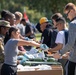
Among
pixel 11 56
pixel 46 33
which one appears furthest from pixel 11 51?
pixel 46 33

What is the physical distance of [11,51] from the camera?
246 inches

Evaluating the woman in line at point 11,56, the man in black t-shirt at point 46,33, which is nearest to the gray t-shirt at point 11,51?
the woman in line at point 11,56

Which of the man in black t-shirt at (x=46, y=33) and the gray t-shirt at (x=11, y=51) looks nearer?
the gray t-shirt at (x=11, y=51)

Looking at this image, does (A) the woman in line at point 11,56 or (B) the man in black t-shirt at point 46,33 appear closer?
(A) the woman in line at point 11,56

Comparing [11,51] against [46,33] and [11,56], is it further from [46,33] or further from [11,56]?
[46,33]

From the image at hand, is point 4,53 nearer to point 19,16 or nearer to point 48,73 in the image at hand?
point 48,73

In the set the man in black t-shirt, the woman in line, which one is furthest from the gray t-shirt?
the man in black t-shirt

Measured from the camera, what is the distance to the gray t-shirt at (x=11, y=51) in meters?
6.23

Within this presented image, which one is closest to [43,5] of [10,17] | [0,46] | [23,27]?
[23,27]

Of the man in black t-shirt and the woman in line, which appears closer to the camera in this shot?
the woman in line

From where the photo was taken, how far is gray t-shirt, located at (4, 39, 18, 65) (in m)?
6.23

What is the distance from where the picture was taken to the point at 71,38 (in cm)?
579

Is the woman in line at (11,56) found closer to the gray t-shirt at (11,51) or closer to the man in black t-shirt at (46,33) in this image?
the gray t-shirt at (11,51)

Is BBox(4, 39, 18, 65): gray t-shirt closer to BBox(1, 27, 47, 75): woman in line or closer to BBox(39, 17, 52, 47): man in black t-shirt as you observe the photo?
BBox(1, 27, 47, 75): woman in line
